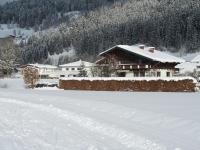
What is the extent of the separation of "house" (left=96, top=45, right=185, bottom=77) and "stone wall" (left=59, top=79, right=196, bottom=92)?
1267cm

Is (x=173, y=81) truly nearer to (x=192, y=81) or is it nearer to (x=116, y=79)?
(x=192, y=81)

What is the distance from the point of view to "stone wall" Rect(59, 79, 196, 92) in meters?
44.1

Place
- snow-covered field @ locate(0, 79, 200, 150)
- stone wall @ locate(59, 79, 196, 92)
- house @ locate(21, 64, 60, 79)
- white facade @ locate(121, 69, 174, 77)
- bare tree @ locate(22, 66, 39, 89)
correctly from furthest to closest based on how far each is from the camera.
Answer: house @ locate(21, 64, 60, 79), white facade @ locate(121, 69, 174, 77), bare tree @ locate(22, 66, 39, 89), stone wall @ locate(59, 79, 196, 92), snow-covered field @ locate(0, 79, 200, 150)

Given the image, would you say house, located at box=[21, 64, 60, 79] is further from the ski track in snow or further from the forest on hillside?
the ski track in snow

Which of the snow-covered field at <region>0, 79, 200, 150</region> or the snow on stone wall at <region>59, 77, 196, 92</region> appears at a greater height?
the snow on stone wall at <region>59, 77, 196, 92</region>

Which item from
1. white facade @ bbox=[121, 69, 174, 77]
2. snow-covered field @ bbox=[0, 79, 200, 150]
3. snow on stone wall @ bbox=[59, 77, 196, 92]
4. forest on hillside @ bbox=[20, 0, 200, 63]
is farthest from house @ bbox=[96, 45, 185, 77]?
forest on hillside @ bbox=[20, 0, 200, 63]

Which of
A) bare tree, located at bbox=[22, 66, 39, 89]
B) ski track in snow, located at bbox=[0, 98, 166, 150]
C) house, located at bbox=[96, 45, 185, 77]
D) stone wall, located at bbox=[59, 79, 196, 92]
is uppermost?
house, located at bbox=[96, 45, 185, 77]

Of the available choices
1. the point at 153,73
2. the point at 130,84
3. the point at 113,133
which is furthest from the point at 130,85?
the point at 113,133

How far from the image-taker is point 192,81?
143 ft

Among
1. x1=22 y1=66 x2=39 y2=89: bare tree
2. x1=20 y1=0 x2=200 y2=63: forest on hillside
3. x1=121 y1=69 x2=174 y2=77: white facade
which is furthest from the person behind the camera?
x1=20 y1=0 x2=200 y2=63: forest on hillside

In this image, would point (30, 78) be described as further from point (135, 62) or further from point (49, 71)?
point (49, 71)

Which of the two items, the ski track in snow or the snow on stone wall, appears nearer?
the ski track in snow

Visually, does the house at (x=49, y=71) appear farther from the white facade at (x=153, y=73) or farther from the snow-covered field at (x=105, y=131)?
the snow-covered field at (x=105, y=131)

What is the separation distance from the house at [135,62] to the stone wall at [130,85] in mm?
12665
